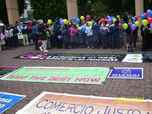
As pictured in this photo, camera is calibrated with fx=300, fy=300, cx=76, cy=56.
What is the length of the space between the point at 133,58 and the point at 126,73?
115 inches

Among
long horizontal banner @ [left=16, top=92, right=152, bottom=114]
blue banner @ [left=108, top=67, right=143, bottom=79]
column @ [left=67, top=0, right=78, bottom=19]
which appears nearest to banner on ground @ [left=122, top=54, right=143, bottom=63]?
blue banner @ [left=108, top=67, right=143, bottom=79]

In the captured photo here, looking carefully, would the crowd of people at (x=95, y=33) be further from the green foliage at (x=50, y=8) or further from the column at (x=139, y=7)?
the green foliage at (x=50, y=8)

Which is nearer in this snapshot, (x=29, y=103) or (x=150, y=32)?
(x=29, y=103)

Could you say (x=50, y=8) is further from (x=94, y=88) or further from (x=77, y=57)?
(x=94, y=88)

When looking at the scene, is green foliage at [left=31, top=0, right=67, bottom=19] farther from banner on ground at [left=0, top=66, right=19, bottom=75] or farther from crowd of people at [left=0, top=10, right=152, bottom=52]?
banner on ground at [left=0, top=66, right=19, bottom=75]

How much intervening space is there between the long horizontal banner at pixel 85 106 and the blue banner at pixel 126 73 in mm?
2558

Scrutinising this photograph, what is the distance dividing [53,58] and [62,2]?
54.9 ft

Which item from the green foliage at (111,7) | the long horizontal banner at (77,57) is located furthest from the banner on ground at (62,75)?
the green foliage at (111,7)

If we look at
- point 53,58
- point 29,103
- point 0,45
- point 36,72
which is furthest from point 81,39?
point 29,103

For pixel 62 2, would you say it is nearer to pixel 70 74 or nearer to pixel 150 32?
pixel 150 32

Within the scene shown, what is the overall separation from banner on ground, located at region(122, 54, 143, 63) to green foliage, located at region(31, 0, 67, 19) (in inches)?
675

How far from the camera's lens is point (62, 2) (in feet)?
101

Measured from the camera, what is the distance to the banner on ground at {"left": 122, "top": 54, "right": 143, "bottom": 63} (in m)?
13.1

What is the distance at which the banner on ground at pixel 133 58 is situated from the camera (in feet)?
43.0
